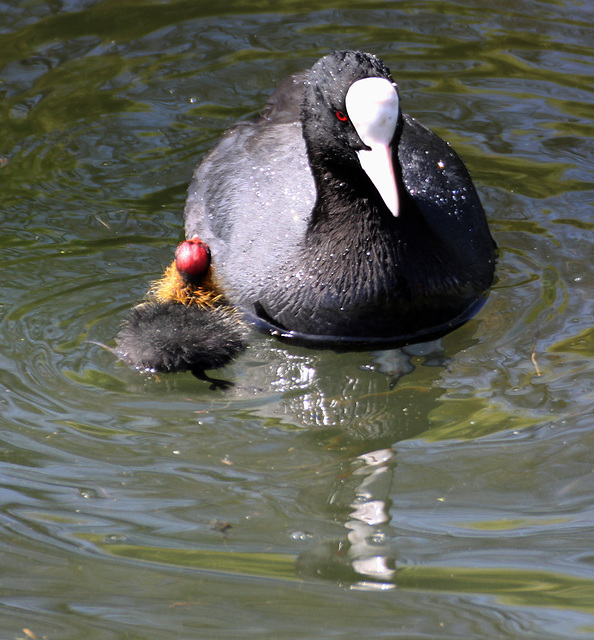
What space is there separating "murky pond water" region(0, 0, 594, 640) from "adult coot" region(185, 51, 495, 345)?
0.16m

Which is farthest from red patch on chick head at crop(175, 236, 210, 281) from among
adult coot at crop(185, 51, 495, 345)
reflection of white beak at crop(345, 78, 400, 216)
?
reflection of white beak at crop(345, 78, 400, 216)

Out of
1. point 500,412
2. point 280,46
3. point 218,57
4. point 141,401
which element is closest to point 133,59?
point 218,57

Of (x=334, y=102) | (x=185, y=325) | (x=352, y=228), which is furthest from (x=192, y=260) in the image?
(x=334, y=102)

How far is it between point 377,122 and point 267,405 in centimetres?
109

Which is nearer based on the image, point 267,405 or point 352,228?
point 267,405

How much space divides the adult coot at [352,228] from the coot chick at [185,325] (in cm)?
16

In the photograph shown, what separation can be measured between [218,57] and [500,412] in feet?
11.6

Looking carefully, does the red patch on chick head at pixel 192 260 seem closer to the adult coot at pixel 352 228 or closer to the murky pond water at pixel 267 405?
the adult coot at pixel 352 228

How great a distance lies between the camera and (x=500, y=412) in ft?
11.1

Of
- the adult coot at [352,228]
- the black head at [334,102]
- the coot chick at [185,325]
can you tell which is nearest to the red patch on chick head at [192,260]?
the coot chick at [185,325]

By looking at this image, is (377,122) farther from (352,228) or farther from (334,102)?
(352,228)

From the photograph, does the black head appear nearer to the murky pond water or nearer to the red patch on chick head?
the red patch on chick head

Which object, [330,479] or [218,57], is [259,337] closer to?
[330,479]

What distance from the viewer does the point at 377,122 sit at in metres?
3.33
